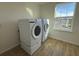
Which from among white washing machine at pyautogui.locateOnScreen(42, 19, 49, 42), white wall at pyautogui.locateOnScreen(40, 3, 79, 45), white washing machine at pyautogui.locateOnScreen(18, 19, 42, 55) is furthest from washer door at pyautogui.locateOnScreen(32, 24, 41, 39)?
white wall at pyautogui.locateOnScreen(40, 3, 79, 45)

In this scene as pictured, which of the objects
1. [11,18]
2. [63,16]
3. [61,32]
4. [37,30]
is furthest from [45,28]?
[11,18]

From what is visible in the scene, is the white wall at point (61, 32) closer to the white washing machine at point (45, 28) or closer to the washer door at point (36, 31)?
the white washing machine at point (45, 28)

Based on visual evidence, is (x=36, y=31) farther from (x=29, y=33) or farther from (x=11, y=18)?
(x=11, y=18)

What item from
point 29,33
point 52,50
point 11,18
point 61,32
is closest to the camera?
point 29,33

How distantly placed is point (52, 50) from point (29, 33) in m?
0.75

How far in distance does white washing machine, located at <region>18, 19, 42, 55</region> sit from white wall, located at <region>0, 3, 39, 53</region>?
6.7 inches

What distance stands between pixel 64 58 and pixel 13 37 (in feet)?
5.21

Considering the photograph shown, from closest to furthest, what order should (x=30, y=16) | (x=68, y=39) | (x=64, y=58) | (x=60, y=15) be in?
(x=64, y=58), (x=60, y=15), (x=30, y=16), (x=68, y=39)

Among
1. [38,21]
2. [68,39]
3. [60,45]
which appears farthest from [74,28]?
[38,21]

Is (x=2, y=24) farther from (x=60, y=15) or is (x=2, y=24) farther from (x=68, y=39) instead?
(x=68, y=39)

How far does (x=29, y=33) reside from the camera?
159cm

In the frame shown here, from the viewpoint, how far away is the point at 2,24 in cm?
156

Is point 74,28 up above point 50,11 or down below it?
below

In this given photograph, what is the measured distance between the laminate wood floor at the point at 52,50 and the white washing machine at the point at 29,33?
0.44 ft
